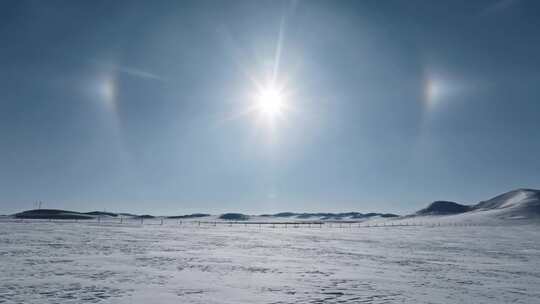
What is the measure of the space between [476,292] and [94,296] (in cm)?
1371

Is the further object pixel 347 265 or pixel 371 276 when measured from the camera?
pixel 347 265

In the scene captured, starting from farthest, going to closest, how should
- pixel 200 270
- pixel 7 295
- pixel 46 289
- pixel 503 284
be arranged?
1. pixel 200 270
2. pixel 503 284
3. pixel 46 289
4. pixel 7 295

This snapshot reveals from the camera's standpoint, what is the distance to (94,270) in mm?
17359

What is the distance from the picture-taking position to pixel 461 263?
2367cm

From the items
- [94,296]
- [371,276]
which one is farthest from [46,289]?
[371,276]

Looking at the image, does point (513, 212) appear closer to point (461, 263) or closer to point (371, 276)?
point (461, 263)

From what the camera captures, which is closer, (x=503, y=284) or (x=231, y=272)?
(x=503, y=284)

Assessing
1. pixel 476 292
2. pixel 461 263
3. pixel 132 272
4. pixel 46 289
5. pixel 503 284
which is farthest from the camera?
pixel 461 263

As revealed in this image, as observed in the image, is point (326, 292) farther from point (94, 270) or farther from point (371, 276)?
point (94, 270)

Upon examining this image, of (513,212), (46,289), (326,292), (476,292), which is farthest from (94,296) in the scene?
(513,212)

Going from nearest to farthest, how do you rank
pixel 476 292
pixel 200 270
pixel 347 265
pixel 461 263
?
pixel 476 292
pixel 200 270
pixel 347 265
pixel 461 263

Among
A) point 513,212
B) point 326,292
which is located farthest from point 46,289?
point 513,212

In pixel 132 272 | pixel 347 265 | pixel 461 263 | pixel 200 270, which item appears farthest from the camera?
pixel 461 263

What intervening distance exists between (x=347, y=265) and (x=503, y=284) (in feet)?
25.6
